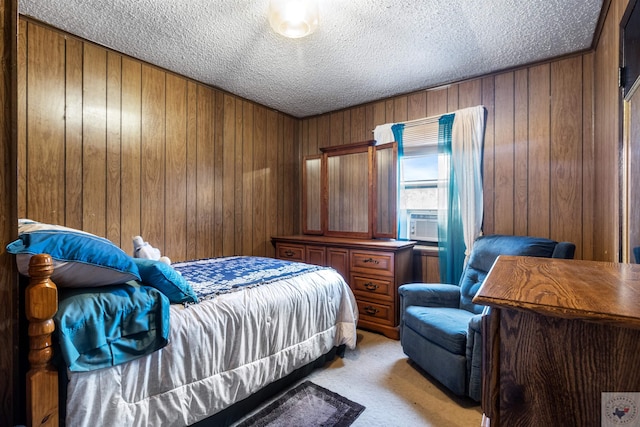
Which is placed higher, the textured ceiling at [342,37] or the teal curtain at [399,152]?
the textured ceiling at [342,37]

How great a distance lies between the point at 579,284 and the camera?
0.74 meters

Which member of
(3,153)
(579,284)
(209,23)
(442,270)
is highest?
(209,23)

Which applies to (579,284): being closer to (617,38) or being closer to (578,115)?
(617,38)

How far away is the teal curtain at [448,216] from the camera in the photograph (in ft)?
9.77

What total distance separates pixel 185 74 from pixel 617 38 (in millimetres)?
3248

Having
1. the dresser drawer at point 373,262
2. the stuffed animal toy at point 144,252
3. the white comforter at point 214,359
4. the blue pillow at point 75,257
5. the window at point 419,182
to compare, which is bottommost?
the white comforter at point 214,359

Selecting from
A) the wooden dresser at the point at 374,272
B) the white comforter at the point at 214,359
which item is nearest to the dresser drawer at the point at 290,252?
the wooden dresser at the point at 374,272

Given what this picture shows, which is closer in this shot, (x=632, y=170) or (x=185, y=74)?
(x=632, y=170)

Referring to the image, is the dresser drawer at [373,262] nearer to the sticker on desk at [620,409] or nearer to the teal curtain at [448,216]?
the teal curtain at [448,216]

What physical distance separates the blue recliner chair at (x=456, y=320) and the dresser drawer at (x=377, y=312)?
475 millimetres

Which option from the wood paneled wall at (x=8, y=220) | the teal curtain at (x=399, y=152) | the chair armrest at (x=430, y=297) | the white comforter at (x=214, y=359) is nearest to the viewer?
the wood paneled wall at (x=8, y=220)

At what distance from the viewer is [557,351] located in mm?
605

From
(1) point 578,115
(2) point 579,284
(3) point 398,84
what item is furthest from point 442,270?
(2) point 579,284

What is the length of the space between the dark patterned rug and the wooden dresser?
1130 mm
